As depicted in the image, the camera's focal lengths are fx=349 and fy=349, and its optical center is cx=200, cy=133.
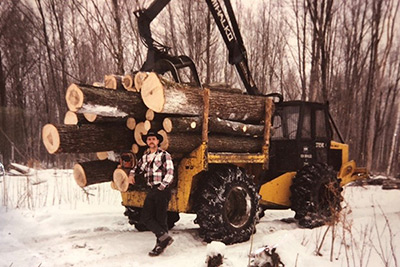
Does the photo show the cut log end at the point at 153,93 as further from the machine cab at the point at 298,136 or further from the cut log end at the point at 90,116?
the machine cab at the point at 298,136

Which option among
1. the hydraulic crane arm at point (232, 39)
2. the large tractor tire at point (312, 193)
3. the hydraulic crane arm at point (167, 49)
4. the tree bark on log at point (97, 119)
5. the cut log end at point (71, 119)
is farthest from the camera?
the hydraulic crane arm at point (232, 39)

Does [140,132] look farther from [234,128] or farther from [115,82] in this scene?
[234,128]

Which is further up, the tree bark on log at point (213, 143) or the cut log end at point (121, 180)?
the tree bark on log at point (213, 143)

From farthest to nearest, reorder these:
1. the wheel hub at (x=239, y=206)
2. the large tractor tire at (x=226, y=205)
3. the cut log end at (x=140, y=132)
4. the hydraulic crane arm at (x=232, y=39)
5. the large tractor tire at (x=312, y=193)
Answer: the hydraulic crane arm at (x=232, y=39) → the large tractor tire at (x=312, y=193) → the wheel hub at (x=239, y=206) → the large tractor tire at (x=226, y=205) → the cut log end at (x=140, y=132)

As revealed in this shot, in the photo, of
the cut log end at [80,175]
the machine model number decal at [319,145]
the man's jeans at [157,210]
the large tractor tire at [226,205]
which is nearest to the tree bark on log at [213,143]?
the large tractor tire at [226,205]

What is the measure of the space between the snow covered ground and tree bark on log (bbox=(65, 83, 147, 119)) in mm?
1862

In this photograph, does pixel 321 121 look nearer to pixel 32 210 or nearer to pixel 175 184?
pixel 175 184

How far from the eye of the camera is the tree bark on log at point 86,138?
451 centimetres

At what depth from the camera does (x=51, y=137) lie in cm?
455

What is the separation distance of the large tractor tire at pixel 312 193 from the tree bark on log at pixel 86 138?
3457 mm

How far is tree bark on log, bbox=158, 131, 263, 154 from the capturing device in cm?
489

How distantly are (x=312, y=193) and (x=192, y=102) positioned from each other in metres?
3.21

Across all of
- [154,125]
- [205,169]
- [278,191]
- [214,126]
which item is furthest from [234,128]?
[278,191]

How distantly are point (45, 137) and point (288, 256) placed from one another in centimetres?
339
